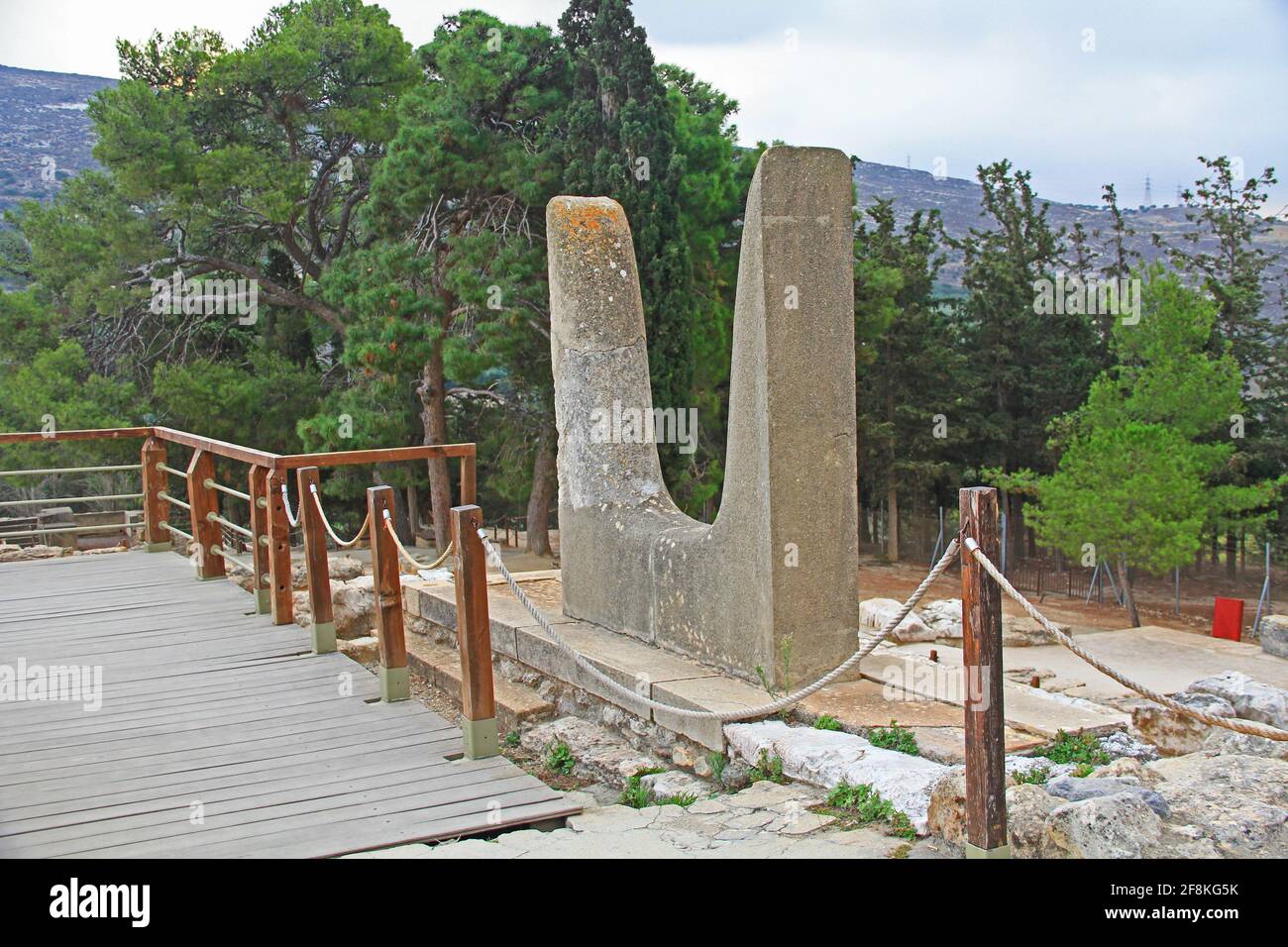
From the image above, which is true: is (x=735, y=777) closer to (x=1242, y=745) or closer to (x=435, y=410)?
(x=1242, y=745)

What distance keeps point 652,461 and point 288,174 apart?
15.3 meters

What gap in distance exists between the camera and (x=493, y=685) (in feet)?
20.1

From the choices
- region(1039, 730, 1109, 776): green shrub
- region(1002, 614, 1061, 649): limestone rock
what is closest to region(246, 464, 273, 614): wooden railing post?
region(1039, 730, 1109, 776): green shrub

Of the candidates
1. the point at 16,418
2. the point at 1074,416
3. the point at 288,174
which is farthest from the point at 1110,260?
the point at 16,418

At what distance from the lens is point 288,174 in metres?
20.5

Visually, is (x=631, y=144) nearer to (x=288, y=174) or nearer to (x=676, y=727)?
(x=288, y=174)

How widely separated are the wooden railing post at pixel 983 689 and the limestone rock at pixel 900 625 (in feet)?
15.7

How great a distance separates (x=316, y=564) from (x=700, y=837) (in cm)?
327

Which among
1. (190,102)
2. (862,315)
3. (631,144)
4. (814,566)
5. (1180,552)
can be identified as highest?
(190,102)

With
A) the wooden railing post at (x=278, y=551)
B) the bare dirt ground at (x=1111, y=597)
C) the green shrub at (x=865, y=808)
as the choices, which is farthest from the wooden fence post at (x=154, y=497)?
the bare dirt ground at (x=1111, y=597)

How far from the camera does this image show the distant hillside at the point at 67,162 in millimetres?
53344

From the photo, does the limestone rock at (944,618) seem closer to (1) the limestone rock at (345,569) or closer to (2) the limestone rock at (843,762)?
(2) the limestone rock at (843,762)

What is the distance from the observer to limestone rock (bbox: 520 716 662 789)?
5.65m

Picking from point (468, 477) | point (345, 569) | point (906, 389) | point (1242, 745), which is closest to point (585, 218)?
point (468, 477)
